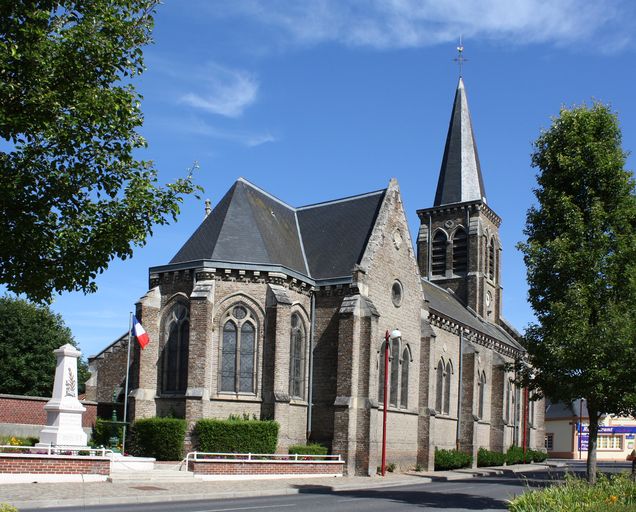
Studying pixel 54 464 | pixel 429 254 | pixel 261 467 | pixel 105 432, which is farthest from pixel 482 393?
pixel 54 464

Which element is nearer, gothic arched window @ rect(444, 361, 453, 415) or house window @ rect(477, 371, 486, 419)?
gothic arched window @ rect(444, 361, 453, 415)

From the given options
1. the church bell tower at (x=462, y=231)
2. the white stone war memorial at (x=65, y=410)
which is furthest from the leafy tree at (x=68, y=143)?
the church bell tower at (x=462, y=231)

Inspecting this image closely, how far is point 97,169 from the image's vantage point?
12758 millimetres

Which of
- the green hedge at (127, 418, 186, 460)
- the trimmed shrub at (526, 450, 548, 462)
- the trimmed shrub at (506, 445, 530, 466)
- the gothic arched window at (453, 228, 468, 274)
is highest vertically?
the gothic arched window at (453, 228, 468, 274)

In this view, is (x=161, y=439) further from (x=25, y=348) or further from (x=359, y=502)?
(x=25, y=348)

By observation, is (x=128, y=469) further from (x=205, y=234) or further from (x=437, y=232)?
(x=437, y=232)

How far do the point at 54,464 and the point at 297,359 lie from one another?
1297 centimetres

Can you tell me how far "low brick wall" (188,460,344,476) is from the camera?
79.5ft

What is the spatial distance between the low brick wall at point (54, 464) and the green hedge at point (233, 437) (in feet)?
20.9

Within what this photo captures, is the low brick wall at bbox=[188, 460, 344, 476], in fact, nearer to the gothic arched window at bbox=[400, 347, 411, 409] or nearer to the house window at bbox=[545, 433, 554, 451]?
the gothic arched window at bbox=[400, 347, 411, 409]

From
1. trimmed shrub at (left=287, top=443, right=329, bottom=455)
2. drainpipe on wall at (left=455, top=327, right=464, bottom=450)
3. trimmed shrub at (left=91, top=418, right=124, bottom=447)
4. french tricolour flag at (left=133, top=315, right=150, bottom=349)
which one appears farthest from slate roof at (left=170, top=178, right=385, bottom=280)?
drainpipe on wall at (left=455, top=327, right=464, bottom=450)

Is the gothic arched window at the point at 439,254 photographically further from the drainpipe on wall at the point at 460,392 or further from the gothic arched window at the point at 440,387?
the gothic arched window at the point at 440,387

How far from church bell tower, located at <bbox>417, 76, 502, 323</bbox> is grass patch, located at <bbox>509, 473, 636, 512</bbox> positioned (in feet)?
129

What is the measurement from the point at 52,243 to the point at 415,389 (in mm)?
26195
